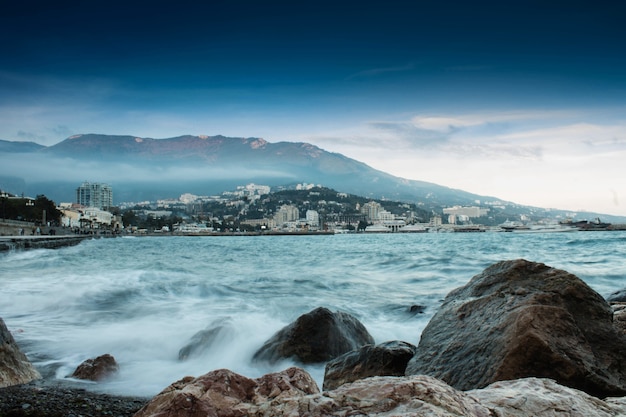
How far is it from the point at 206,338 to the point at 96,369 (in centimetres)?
227

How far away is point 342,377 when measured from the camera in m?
4.46

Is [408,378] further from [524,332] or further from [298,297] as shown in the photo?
[298,297]

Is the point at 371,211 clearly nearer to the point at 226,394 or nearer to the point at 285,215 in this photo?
the point at 285,215

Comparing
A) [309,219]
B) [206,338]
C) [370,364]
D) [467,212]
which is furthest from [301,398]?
[467,212]

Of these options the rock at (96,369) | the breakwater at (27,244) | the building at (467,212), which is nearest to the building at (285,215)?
the building at (467,212)

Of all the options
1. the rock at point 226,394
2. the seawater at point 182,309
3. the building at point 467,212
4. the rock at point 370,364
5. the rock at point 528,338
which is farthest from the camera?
the building at point 467,212

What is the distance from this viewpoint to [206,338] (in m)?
7.90

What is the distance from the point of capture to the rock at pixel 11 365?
4805 millimetres

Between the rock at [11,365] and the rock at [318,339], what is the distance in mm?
2942

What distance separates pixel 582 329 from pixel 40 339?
8188 millimetres

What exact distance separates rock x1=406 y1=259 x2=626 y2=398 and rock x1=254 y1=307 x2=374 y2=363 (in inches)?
91.3

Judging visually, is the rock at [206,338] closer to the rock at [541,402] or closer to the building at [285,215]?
the rock at [541,402]

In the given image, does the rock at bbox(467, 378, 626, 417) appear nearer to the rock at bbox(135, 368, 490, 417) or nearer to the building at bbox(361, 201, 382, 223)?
the rock at bbox(135, 368, 490, 417)

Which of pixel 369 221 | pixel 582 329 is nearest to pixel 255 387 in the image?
pixel 582 329
